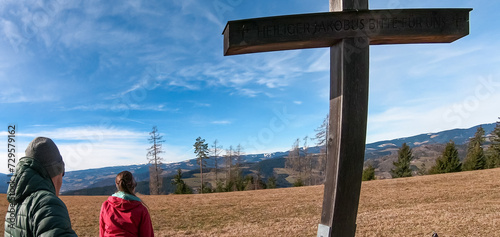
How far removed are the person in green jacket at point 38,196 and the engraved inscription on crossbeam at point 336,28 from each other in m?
1.93

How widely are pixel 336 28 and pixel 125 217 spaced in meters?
2.98

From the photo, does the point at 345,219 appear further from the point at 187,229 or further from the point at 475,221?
the point at 187,229

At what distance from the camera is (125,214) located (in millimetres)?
Result: 3191

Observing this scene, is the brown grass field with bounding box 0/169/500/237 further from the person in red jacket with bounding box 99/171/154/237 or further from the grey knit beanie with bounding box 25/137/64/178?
the grey knit beanie with bounding box 25/137/64/178

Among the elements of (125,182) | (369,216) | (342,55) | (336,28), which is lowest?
(369,216)

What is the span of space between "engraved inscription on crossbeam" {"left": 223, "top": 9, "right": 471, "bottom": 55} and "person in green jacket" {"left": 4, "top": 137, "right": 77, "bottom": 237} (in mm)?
1934

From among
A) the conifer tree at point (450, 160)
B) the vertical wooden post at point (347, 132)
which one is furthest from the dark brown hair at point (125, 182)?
the conifer tree at point (450, 160)

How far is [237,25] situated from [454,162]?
3741 centimetres

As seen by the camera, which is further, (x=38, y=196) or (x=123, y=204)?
(x=123, y=204)

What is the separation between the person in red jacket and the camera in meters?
3.18

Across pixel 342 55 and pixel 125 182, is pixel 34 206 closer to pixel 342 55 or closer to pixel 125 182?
pixel 125 182

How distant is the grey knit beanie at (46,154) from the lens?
1.95 m

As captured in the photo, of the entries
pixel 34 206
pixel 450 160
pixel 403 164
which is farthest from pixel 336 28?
pixel 403 164

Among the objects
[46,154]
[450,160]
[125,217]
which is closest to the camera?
[46,154]
